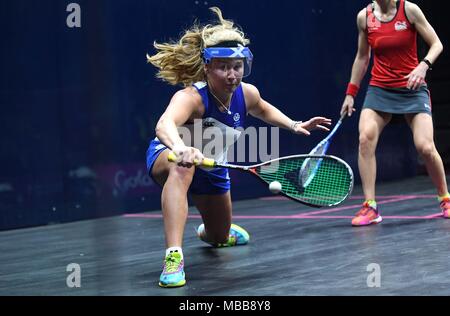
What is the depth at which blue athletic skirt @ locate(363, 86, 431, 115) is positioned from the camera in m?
5.93

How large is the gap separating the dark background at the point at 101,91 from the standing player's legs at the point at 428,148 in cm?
249

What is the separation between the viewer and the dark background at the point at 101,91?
681 cm

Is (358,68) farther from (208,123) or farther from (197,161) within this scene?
(197,161)

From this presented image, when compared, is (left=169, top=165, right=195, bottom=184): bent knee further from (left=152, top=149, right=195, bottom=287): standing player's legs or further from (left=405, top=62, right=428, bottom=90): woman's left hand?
(left=405, top=62, right=428, bottom=90): woman's left hand

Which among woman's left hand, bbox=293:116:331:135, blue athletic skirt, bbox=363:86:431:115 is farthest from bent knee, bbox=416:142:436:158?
woman's left hand, bbox=293:116:331:135

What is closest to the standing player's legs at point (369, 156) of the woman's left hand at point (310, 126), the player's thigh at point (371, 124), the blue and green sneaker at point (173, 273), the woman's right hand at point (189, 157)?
the player's thigh at point (371, 124)

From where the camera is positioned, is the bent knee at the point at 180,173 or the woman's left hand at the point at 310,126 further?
the woman's left hand at the point at 310,126

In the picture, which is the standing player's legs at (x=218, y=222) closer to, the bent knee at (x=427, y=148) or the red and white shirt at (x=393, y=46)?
the bent knee at (x=427, y=148)

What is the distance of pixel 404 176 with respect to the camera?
10.1 metres

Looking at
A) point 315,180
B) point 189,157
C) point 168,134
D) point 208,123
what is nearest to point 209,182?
point 208,123

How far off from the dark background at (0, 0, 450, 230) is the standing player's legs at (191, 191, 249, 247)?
7.19 ft

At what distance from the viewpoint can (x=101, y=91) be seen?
7547 millimetres

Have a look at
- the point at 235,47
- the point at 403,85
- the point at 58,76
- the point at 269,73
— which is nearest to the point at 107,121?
the point at 58,76
